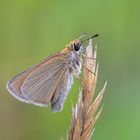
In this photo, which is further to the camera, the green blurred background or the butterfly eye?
the green blurred background

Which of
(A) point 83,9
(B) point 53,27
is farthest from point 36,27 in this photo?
(A) point 83,9

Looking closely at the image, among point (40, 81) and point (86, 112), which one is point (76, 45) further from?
point (86, 112)

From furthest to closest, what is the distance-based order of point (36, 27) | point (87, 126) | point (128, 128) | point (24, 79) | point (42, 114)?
1. point (36, 27)
2. point (42, 114)
3. point (128, 128)
4. point (24, 79)
5. point (87, 126)

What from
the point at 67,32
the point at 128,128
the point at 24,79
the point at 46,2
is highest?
the point at 46,2

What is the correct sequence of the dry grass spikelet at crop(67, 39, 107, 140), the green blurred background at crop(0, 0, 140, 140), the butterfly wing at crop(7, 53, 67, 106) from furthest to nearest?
the green blurred background at crop(0, 0, 140, 140) < the butterfly wing at crop(7, 53, 67, 106) < the dry grass spikelet at crop(67, 39, 107, 140)

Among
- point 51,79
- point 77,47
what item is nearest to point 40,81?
point 51,79

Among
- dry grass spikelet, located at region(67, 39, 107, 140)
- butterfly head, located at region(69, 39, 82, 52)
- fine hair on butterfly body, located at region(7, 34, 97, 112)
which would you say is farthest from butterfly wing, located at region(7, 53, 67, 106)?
dry grass spikelet, located at region(67, 39, 107, 140)

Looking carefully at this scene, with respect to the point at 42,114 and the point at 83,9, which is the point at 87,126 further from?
the point at 83,9

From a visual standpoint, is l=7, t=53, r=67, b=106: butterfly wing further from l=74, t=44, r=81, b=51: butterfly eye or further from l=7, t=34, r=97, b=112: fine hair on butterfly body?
l=74, t=44, r=81, b=51: butterfly eye
